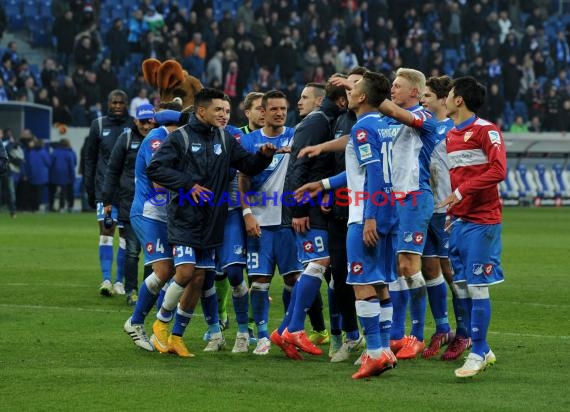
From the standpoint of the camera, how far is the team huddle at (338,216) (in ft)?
28.0

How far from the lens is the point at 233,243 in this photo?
988cm

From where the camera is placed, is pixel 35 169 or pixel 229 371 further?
pixel 35 169

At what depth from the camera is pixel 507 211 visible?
33.0 metres

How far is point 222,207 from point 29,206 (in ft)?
76.1

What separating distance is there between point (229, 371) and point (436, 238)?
234cm

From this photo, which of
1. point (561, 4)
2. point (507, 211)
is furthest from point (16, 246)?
point (561, 4)

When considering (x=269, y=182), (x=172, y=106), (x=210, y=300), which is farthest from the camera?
(x=172, y=106)

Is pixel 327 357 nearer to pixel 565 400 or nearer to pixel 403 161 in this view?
pixel 403 161

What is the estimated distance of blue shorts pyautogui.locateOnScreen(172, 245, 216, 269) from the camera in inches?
370

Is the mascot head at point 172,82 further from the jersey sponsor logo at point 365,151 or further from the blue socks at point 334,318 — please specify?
the jersey sponsor logo at point 365,151

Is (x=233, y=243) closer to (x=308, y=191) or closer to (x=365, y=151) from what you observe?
(x=308, y=191)

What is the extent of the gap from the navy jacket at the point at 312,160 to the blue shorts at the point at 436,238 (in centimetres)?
104

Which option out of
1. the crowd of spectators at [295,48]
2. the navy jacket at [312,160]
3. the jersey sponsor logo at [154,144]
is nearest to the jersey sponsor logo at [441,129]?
the navy jacket at [312,160]

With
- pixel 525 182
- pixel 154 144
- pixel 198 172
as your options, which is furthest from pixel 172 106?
pixel 525 182
